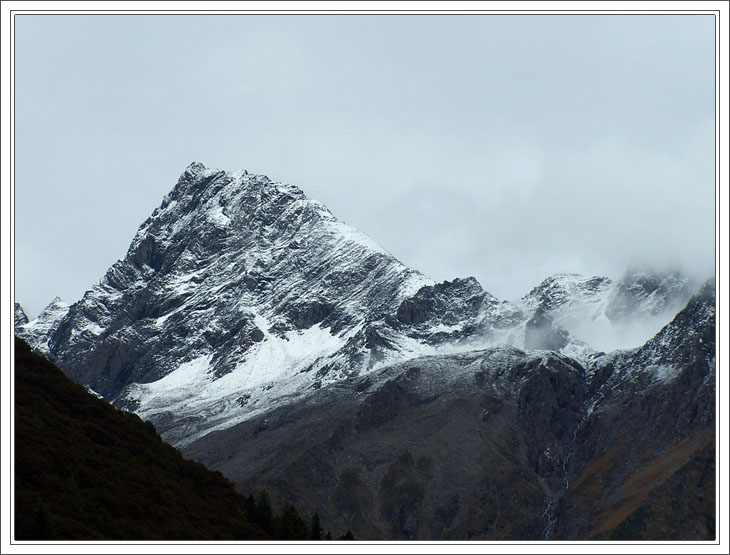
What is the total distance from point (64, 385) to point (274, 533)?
33.6m

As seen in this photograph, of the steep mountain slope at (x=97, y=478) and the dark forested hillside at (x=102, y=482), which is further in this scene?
the dark forested hillside at (x=102, y=482)

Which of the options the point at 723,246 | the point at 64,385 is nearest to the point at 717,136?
the point at 723,246

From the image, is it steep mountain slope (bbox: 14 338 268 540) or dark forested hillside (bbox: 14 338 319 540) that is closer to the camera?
steep mountain slope (bbox: 14 338 268 540)

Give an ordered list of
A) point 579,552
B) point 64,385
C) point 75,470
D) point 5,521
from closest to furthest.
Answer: point 579,552, point 5,521, point 75,470, point 64,385

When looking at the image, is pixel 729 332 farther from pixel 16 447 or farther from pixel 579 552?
pixel 16 447

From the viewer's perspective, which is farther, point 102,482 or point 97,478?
point 97,478

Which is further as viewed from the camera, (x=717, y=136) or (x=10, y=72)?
(x=717, y=136)

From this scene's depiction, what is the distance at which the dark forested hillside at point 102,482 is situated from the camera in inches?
4405

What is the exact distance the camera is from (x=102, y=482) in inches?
4879

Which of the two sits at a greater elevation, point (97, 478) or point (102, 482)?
point (97, 478)

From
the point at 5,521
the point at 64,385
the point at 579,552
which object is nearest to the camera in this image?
the point at 579,552

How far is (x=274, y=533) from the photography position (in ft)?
442

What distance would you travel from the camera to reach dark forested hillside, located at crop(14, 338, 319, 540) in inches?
4405

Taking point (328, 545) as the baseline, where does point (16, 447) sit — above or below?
above
